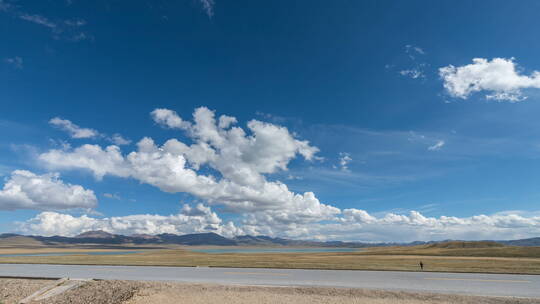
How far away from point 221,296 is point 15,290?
41.3ft

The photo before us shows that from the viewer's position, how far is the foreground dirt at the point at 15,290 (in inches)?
626

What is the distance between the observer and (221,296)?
15.2 meters

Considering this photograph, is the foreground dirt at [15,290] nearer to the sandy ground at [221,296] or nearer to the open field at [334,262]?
the sandy ground at [221,296]

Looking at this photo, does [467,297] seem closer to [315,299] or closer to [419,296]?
[419,296]

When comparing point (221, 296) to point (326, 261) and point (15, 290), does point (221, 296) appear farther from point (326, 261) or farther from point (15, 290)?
point (326, 261)

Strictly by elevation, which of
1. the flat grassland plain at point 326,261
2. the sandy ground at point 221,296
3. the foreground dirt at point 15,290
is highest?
the sandy ground at point 221,296

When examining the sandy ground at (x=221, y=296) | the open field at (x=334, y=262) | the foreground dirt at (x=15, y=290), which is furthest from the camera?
the open field at (x=334, y=262)

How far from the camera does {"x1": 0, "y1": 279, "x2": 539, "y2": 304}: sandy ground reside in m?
14.4

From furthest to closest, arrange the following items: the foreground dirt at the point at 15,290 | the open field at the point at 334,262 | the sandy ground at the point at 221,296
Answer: the open field at the point at 334,262
the foreground dirt at the point at 15,290
the sandy ground at the point at 221,296

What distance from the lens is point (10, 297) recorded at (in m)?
16.2

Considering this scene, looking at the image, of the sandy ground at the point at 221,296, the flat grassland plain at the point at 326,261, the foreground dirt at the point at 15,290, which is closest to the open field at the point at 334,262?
the flat grassland plain at the point at 326,261

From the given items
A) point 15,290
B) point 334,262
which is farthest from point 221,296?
point 334,262

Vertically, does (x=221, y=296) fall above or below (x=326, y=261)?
above

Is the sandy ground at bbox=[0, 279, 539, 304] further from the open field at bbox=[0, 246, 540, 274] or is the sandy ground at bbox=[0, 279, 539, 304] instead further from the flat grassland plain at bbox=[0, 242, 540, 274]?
the open field at bbox=[0, 246, 540, 274]
